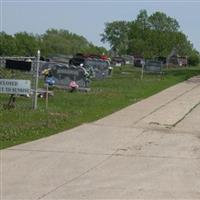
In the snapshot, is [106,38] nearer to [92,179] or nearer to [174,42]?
[174,42]

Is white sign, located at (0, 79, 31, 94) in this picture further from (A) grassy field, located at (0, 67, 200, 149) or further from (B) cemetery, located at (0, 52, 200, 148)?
(A) grassy field, located at (0, 67, 200, 149)

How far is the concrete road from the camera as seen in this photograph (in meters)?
7.85

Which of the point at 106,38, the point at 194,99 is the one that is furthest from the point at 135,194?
the point at 106,38

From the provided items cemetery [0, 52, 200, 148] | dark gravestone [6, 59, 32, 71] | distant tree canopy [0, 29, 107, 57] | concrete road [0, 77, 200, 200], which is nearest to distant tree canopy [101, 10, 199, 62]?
distant tree canopy [0, 29, 107, 57]

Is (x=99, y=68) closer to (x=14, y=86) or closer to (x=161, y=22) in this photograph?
(x=14, y=86)

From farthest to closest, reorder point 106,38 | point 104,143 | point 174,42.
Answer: point 106,38 → point 174,42 → point 104,143

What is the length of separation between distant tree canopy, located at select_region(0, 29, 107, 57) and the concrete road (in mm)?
56640

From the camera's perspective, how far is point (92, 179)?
856 cm

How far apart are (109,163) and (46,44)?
9306 centimetres

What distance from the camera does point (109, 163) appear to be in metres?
9.76

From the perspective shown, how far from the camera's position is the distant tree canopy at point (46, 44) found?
243ft

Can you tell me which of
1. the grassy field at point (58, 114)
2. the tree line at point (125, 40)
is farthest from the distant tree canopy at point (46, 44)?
the grassy field at point (58, 114)

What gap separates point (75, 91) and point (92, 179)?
15445 millimetres

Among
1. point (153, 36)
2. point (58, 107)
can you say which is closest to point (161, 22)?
point (153, 36)
